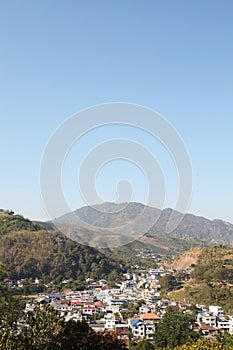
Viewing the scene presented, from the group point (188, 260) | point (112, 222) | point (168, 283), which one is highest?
point (188, 260)

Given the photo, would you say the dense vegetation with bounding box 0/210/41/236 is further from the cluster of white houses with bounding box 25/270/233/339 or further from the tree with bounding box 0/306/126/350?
the tree with bounding box 0/306/126/350

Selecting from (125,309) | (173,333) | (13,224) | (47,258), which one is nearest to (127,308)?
(125,309)

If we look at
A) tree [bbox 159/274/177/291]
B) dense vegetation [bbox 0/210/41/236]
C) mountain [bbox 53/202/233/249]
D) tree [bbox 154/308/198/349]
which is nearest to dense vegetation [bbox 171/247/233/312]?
tree [bbox 159/274/177/291]

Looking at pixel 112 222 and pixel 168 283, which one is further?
pixel 168 283

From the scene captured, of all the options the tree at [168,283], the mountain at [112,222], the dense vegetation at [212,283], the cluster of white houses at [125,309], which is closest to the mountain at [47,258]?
the cluster of white houses at [125,309]

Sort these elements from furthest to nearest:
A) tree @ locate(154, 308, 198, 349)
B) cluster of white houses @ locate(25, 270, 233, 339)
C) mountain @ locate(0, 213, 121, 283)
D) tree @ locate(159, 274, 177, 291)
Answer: mountain @ locate(0, 213, 121, 283)
tree @ locate(159, 274, 177, 291)
cluster of white houses @ locate(25, 270, 233, 339)
tree @ locate(154, 308, 198, 349)

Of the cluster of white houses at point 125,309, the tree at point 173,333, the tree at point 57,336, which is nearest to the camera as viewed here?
the tree at point 57,336

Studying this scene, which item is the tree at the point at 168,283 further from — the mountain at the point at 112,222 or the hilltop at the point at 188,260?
the mountain at the point at 112,222

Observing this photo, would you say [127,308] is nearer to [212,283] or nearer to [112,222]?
[212,283]

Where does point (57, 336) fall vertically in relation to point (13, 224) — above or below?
below
